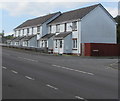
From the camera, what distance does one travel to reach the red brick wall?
115 ft

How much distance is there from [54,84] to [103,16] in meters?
31.7

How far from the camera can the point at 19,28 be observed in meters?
63.2

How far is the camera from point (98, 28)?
39.2m

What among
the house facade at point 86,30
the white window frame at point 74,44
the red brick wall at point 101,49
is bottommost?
the red brick wall at point 101,49

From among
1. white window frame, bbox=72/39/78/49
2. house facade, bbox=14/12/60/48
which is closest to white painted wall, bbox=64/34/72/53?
white window frame, bbox=72/39/78/49

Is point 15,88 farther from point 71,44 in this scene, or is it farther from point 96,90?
point 71,44

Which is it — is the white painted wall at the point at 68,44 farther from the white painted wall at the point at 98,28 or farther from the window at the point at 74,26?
the white painted wall at the point at 98,28

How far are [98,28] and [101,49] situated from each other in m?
4.78

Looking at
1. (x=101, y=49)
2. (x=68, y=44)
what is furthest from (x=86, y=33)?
(x=101, y=49)

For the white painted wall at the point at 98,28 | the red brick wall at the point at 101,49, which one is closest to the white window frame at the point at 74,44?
the white painted wall at the point at 98,28

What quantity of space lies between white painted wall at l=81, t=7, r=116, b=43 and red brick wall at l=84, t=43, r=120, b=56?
9.05ft

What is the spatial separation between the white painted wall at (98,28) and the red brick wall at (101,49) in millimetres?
2757

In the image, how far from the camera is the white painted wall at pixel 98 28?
124ft

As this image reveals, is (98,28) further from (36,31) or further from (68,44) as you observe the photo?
(36,31)
